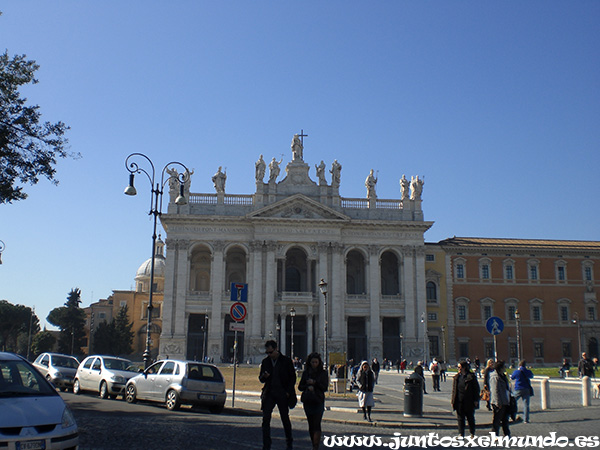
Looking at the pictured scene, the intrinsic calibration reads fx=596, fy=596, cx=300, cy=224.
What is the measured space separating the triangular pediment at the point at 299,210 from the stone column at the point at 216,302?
524 cm

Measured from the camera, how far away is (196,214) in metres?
57.5

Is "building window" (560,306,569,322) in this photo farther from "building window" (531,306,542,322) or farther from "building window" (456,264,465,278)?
"building window" (456,264,465,278)

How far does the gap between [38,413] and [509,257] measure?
58.6 m

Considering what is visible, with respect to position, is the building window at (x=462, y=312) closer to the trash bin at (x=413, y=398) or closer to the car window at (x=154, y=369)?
the trash bin at (x=413, y=398)

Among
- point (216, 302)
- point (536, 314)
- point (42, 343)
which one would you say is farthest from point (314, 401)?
point (42, 343)

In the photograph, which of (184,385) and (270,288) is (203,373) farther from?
(270,288)

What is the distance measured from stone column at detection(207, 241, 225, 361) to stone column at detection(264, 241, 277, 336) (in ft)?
14.2

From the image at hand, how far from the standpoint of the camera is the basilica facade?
56.1 metres

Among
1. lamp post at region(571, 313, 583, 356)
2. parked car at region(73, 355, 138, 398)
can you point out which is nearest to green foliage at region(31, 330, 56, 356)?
lamp post at region(571, 313, 583, 356)

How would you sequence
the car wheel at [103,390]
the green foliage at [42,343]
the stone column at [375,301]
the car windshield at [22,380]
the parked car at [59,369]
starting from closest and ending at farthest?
the car windshield at [22,380], the car wheel at [103,390], the parked car at [59,369], the stone column at [375,301], the green foliage at [42,343]

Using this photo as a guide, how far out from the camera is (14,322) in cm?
10138

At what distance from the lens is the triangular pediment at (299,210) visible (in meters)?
57.0

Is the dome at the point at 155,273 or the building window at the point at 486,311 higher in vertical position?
the dome at the point at 155,273

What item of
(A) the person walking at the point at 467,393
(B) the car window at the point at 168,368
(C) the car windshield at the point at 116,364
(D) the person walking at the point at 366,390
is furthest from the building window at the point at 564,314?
(A) the person walking at the point at 467,393
